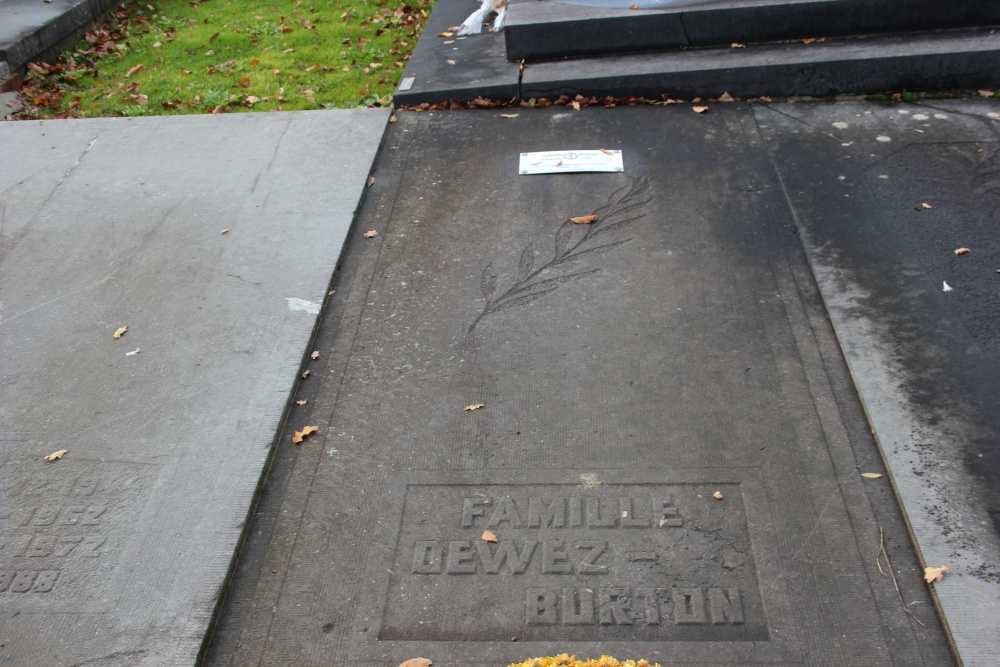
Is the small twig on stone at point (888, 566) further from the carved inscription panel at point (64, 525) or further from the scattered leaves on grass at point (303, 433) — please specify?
the carved inscription panel at point (64, 525)

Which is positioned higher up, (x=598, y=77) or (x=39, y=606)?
(x=598, y=77)

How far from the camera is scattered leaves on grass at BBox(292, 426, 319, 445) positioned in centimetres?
361

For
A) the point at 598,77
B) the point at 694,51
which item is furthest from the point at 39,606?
the point at 694,51

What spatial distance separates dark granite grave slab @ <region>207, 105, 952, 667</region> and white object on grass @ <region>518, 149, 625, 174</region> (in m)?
0.40

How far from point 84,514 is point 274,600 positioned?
1017 millimetres

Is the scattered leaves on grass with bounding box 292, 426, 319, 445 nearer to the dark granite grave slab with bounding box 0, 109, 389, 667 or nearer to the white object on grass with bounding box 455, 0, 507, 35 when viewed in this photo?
the dark granite grave slab with bounding box 0, 109, 389, 667

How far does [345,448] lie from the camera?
11.7 feet

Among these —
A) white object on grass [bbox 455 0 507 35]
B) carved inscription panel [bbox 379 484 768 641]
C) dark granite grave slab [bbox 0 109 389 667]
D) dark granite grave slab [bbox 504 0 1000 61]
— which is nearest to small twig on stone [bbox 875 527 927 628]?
carved inscription panel [bbox 379 484 768 641]

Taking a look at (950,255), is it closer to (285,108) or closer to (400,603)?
(400,603)

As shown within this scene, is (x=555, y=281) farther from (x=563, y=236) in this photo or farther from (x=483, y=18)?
(x=483, y=18)

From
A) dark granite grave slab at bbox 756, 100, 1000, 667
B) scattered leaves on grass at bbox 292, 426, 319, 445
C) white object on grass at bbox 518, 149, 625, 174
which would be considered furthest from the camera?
white object on grass at bbox 518, 149, 625, 174

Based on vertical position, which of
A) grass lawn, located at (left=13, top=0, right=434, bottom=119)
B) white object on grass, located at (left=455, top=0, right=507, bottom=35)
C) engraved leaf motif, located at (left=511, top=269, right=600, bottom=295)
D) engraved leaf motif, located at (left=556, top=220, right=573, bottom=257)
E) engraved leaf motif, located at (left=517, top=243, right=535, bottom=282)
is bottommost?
engraved leaf motif, located at (left=511, top=269, right=600, bottom=295)

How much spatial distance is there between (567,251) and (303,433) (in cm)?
195

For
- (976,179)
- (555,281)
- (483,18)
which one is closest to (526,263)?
(555,281)
